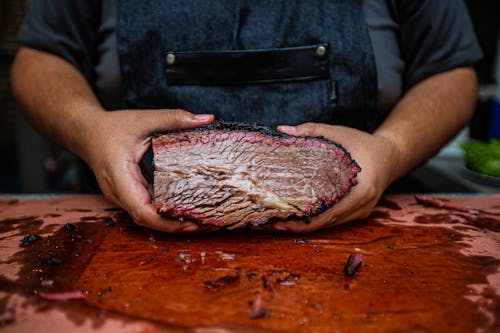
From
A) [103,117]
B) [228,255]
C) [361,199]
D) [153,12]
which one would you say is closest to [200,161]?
[228,255]

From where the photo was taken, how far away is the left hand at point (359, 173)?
167 centimetres

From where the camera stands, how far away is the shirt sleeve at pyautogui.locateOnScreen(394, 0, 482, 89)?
2.20m

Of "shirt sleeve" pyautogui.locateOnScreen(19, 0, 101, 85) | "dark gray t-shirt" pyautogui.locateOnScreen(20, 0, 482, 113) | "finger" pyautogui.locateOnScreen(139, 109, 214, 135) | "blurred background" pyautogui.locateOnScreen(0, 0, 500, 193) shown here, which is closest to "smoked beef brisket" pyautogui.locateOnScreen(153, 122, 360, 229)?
"finger" pyautogui.locateOnScreen(139, 109, 214, 135)

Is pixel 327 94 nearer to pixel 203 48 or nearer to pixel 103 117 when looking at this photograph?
pixel 203 48

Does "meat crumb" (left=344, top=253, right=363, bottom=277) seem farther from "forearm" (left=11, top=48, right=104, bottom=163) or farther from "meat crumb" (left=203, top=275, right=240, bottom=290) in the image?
"forearm" (left=11, top=48, right=104, bottom=163)

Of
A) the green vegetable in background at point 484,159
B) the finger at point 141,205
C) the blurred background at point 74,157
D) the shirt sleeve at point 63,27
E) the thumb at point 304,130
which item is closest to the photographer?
the finger at point 141,205

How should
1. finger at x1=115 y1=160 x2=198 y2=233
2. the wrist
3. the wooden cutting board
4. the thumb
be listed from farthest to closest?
the wrist < the thumb < finger at x1=115 y1=160 x2=198 y2=233 < the wooden cutting board

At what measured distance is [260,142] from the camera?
169 cm

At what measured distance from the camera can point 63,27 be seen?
2168 mm

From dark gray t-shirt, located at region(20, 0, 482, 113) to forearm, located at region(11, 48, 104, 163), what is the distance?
81 millimetres

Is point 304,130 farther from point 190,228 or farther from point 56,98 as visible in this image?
point 56,98

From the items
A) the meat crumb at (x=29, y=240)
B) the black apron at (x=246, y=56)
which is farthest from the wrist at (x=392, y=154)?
the meat crumb at (x=29, y=240)

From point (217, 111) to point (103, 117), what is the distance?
1.66ft

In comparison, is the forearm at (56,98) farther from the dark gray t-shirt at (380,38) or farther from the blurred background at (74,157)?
the blurred background at (74,157)
